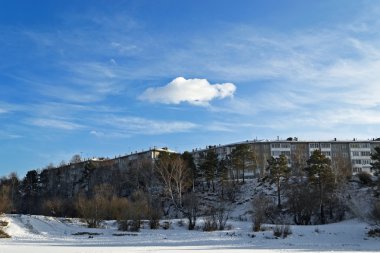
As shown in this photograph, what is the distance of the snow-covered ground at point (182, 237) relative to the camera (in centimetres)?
3869

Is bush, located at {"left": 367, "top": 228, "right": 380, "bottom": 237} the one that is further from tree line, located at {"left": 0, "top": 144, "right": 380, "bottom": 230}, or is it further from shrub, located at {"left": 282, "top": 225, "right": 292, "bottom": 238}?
tree line, located at {"left": 0, "top": 144, "right": 380, "bottom": 230}

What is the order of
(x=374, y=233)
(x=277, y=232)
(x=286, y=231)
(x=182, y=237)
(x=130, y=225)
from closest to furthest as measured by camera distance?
(x=374, y=233)
(x=182, y=237)
(x=277, y=232)
(x=286, y=231)
(x=130, y=225)

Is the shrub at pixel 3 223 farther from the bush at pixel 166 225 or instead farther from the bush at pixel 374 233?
the bush at pixel 374 233

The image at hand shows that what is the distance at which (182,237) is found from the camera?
1773 inches

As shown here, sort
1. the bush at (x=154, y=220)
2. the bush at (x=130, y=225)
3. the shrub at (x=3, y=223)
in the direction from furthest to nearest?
the bush at (x=154, y=220)
the bush at (x=130, y=225)
the shrub at (x=3, y=223)

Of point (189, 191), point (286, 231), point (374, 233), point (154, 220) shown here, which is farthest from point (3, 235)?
point (189, 191)

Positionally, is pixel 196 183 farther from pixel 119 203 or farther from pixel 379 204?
pixel 379 204

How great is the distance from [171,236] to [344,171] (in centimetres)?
4967

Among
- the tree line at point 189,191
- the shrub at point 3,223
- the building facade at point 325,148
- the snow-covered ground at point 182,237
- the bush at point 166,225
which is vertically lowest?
the snow-covered ground at point 182,237

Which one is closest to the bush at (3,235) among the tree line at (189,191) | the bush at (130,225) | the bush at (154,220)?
the tree line at (189,191)

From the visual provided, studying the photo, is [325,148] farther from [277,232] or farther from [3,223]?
[3,223]

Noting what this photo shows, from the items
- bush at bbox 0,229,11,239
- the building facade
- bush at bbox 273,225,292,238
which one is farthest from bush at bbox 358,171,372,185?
bush at bbox 0,229,11,239

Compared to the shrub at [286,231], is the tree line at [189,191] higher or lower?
higher

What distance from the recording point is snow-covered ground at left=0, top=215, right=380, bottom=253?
38688 mm
